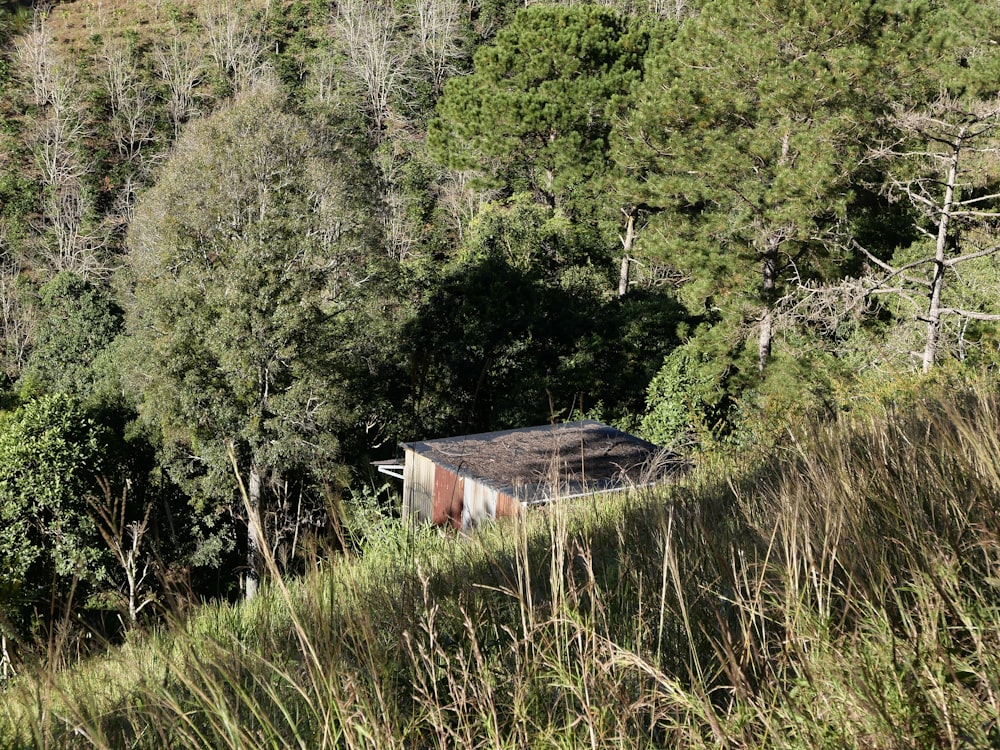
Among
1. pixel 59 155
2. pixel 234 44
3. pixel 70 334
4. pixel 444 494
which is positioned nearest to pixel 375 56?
pixel 234 44

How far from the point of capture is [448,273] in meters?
19.3

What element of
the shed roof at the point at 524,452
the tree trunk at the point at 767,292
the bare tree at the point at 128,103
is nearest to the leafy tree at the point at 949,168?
the tree trunk at the point at 767,292

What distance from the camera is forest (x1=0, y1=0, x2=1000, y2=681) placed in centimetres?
1261

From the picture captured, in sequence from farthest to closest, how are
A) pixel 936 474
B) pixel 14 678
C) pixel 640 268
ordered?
1. pixel 640 268
2. pixel 936 474
3. pixel 14 678

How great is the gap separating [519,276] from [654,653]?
17.8 metres

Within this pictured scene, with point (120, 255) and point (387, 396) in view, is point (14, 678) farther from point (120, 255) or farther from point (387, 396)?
point (120, 255)

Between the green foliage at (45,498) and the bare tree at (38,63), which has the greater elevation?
the bare tree at (38,63)

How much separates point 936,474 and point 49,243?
1273 inches

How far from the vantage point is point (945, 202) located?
1040cm

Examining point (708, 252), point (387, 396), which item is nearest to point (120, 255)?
point (387, 396)

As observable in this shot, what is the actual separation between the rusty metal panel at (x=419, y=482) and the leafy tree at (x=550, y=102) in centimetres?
1160

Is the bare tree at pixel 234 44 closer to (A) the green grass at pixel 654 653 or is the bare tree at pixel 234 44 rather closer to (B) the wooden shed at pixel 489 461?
(B) the wooden shed at pixel 489 461

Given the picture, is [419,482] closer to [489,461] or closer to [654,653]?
[489,461]

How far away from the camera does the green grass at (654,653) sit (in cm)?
116
